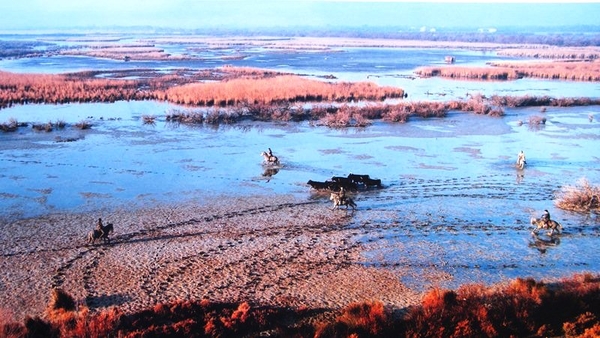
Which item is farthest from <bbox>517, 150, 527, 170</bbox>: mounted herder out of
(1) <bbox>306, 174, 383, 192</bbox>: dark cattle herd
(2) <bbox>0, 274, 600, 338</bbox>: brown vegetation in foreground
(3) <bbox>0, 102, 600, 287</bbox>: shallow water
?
(2) <bbox>0, 274, 600, 338</bbox>: brown vegetation in foreground

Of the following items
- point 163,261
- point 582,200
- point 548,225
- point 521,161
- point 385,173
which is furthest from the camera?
point 521,161

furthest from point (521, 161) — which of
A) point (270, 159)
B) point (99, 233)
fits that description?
point (99, 233)

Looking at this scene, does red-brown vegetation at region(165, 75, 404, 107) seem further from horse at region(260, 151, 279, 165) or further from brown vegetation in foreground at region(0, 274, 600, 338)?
brown vegetation in foreground at region(0, 274, 600, 338)

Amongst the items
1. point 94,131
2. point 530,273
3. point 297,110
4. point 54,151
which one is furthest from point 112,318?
point 297,110

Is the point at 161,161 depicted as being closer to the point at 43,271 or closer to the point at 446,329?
the point at 43,271

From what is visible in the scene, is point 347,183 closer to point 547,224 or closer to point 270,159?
point 270,159

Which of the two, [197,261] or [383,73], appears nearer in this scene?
[197,261]

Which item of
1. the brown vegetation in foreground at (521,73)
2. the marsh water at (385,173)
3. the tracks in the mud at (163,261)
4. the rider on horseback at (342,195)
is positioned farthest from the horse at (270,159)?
the brown vegetation in foreground at (521,73)

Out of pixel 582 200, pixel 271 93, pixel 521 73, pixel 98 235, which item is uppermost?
pixel 521 73
